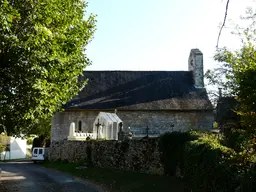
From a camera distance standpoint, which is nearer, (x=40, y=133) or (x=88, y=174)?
(x=88, y=174)

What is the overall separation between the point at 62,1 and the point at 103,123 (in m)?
15.9

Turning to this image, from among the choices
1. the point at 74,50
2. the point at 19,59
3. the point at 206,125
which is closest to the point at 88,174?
the point at 74,50

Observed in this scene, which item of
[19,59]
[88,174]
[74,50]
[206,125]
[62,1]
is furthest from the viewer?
[206,125]

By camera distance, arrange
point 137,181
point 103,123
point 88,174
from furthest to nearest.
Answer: point 103,123 → point 88,174 → point 137,181

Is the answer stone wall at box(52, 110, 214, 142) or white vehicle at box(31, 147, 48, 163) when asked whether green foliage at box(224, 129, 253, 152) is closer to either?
stone wall at box(52, 110, 214, 142)

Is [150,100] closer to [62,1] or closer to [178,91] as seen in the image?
[178,91]

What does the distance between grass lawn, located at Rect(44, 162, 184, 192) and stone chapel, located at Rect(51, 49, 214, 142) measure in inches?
524

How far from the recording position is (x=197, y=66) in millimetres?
38375

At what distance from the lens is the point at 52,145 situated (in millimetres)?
35000

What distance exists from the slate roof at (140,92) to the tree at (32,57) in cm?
2129

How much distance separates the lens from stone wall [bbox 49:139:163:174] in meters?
18.4

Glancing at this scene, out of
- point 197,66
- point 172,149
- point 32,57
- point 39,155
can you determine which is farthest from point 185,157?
point 197,66

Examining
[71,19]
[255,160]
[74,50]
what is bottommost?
[255,160]

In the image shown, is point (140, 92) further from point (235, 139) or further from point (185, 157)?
point (235, 139)
